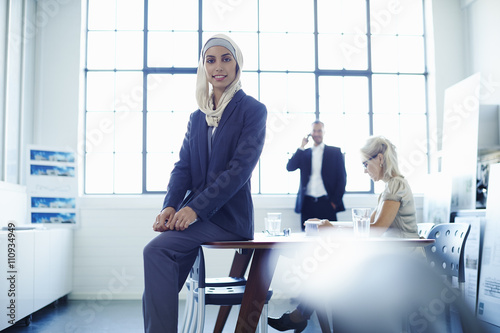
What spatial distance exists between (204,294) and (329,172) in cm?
321

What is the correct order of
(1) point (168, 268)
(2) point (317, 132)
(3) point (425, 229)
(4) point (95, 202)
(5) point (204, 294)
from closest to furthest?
(1) point (168, 268), (5) point (204, 294), (3) point (425, 229), (2) point (317, 132), (4) point (95, 202)

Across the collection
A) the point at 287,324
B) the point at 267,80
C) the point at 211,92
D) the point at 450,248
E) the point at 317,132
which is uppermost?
the point at 267,80

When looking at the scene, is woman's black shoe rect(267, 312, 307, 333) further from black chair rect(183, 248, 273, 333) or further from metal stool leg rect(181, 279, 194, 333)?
metal stool leg rect(181, 279, 194, 333)

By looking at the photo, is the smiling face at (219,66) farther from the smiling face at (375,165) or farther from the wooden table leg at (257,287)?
the smiling face at (375,165)

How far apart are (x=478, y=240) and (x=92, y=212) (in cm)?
374

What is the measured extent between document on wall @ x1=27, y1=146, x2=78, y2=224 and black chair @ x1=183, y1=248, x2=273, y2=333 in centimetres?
311

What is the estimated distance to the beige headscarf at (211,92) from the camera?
2.08 metres

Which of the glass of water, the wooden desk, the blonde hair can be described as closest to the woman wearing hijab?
the wooden desk

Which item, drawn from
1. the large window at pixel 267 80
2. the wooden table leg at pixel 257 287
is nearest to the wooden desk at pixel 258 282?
the wooden table leg at pixel 257 287

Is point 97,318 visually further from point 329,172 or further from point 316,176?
point 329,172

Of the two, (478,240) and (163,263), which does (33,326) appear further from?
(478,240)

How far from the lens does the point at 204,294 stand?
1.95 m

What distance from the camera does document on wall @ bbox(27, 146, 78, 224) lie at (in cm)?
482

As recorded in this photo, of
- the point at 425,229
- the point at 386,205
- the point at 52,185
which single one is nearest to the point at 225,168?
the point at 386,205
